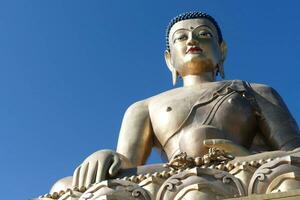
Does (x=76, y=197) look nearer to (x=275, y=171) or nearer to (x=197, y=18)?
(x=275, y=171)

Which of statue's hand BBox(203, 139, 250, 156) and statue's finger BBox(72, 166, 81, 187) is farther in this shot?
statue's hand BBox(203, 139, 250, 156)

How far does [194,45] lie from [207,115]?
1.13m

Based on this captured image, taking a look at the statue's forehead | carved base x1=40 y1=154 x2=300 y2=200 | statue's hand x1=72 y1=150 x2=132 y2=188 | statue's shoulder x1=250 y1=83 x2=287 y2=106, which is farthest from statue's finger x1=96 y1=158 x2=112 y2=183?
the statue's forehead

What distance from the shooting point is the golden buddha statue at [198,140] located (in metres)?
4.69

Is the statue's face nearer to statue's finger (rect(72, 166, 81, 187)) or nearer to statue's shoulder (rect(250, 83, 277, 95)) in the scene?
statue's shoulder (rect(250, 83, 277, 95))

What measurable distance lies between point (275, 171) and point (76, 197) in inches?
56.5

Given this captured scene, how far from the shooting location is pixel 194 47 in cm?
734

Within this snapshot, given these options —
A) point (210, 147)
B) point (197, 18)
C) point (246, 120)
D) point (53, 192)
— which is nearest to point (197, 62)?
point (197, 18)

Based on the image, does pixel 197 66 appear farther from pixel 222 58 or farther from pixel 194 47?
pixel 222 58

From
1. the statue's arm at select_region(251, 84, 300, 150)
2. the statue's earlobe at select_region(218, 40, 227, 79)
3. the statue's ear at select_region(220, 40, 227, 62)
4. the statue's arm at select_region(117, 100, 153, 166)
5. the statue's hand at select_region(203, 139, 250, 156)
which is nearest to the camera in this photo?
the statue's hand at select_region(203, 139, 250, 156)

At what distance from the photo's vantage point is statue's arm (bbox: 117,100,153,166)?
6633 mm

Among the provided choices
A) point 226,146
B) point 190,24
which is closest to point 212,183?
point 226,146

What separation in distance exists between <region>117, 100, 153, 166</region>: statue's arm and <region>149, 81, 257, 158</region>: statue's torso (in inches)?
3.7

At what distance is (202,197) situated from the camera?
14.9 feet
